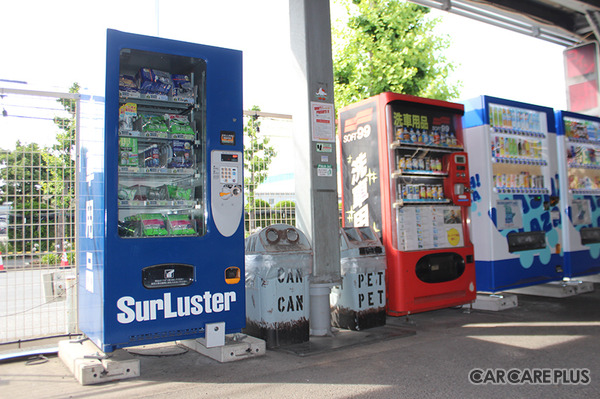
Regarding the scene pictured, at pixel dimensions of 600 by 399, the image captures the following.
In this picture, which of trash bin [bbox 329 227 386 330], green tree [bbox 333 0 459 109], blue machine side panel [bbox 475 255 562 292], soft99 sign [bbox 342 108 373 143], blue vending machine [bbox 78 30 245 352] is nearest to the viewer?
blue vending machine [bbox 78 30 245 352]

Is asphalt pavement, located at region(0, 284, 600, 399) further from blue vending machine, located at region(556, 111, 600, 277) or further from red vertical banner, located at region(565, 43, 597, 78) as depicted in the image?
red vertical banner, located at region(565, 43, 597, 78)

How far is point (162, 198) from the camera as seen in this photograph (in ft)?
12.7

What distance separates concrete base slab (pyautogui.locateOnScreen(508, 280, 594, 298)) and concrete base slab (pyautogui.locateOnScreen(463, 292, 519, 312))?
1.15 meters

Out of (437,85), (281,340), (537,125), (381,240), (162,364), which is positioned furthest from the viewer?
(437,85)

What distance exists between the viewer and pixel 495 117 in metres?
5.91

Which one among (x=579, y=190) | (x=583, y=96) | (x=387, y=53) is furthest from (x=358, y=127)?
(x=387, y=53)

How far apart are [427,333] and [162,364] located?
2.47 metres

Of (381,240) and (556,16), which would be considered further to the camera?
(556,16)

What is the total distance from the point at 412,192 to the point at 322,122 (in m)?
1.47

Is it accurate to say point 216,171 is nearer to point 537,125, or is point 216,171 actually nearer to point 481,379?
point 481,379

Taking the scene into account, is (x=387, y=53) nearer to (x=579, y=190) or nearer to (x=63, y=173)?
(x=579, y=190)

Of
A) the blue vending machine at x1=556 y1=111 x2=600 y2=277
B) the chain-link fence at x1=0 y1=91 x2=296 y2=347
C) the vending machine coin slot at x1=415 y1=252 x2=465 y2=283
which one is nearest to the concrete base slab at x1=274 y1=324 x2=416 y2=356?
the vending machine coin slot at x1=415 y1=252 x2=465 y2=283

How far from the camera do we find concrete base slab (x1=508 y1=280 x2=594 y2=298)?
650 cm

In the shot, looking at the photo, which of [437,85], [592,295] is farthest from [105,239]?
[437,85]
